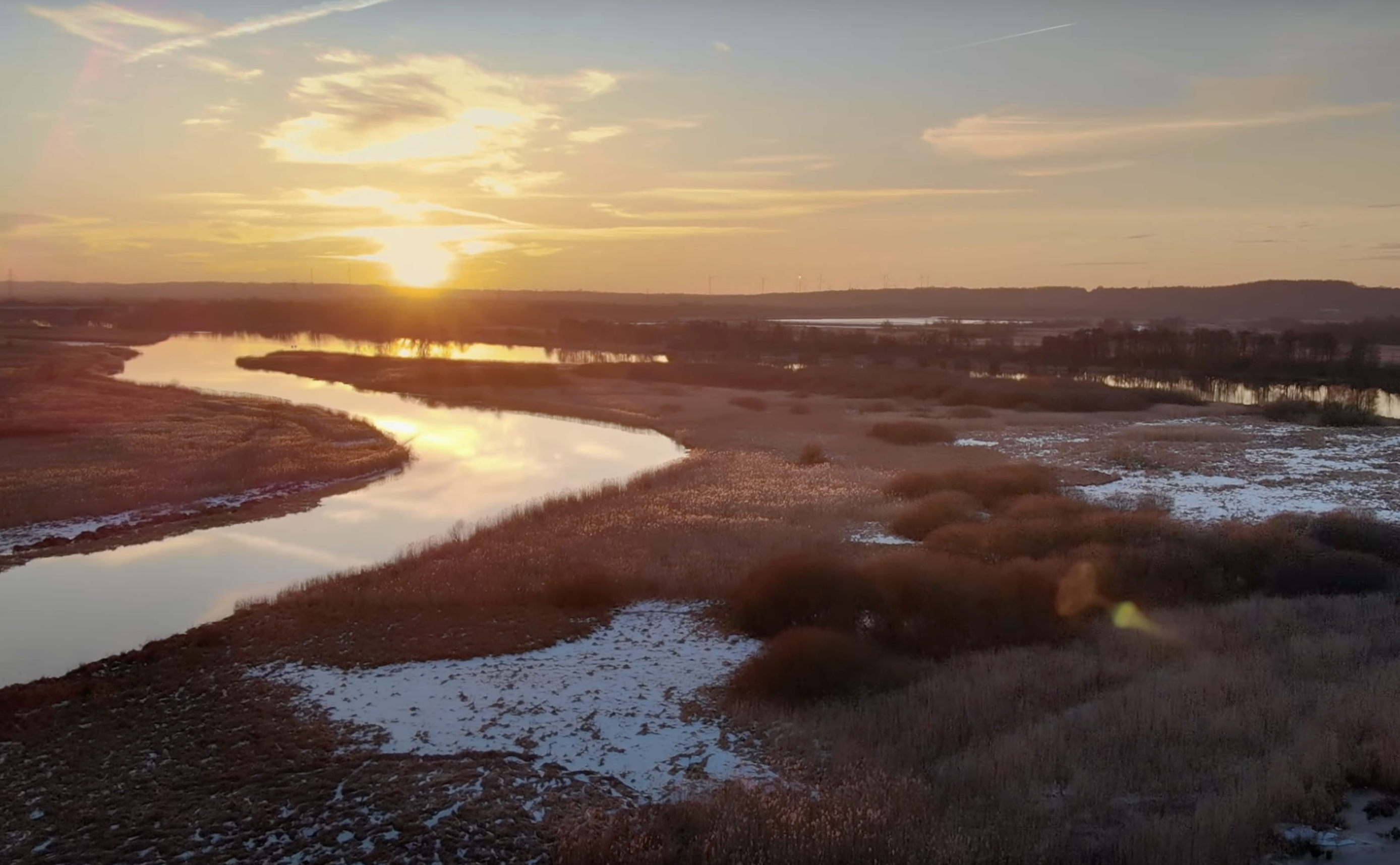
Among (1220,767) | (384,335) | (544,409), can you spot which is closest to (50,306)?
(384,335)

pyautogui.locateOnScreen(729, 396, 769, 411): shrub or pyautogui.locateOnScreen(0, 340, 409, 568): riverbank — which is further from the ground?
pyautogui.locateOnScreen(729, 396, 769, 411): shrub

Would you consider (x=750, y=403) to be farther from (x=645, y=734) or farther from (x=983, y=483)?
(x=645, y=734)

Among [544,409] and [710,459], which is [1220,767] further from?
[544,409]

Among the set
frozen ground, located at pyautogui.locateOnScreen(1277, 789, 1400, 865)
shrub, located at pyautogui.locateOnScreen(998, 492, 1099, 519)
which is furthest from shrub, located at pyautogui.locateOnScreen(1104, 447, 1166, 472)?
frozen ground, located at pyautogui.locateOnScreen(1277, 789, 1400, 865)

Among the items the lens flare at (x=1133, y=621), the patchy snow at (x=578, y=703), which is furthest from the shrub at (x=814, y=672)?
the lens flare at (x=1133, y=621)

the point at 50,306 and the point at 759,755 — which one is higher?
the point at 50,306

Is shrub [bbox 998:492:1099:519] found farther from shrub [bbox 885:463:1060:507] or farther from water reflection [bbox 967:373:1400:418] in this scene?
water reflection [bbox 967:373:1400:418]
